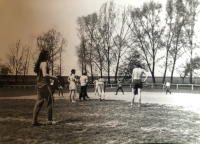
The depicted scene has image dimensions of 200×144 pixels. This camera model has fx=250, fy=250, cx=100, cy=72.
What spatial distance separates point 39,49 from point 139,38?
6.00 m

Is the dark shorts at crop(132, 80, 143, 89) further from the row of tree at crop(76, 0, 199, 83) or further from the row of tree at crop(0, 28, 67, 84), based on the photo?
the row of tree at crop(0, 28, 67, 84)

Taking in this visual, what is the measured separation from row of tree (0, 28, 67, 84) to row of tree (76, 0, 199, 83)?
2.08ft

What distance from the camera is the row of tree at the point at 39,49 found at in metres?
6.04

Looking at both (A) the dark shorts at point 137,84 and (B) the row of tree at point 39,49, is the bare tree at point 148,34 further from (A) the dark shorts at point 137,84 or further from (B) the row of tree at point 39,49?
(B) the row of tree at point 39,49

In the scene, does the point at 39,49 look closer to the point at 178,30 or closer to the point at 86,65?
the point at 86,65

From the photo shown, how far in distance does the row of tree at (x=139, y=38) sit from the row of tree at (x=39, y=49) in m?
0.63

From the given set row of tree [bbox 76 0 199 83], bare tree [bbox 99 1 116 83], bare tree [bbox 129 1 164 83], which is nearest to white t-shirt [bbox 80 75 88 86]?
row of tree [bbox 76 0 199 83]

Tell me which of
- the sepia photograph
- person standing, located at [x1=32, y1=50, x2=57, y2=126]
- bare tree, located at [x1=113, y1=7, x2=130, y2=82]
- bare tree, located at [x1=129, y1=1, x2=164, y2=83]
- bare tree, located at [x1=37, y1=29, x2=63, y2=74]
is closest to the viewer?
the sepia photograph

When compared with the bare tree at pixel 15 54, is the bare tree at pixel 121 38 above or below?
above

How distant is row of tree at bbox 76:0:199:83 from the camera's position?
7000 millimetres

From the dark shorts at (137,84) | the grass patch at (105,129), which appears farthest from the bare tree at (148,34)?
the grass patch at (105,129)

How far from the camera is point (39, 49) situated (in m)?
6.41

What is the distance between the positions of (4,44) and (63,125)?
291 centimetres

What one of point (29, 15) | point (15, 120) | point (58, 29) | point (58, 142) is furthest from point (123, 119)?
point (29, 15)
